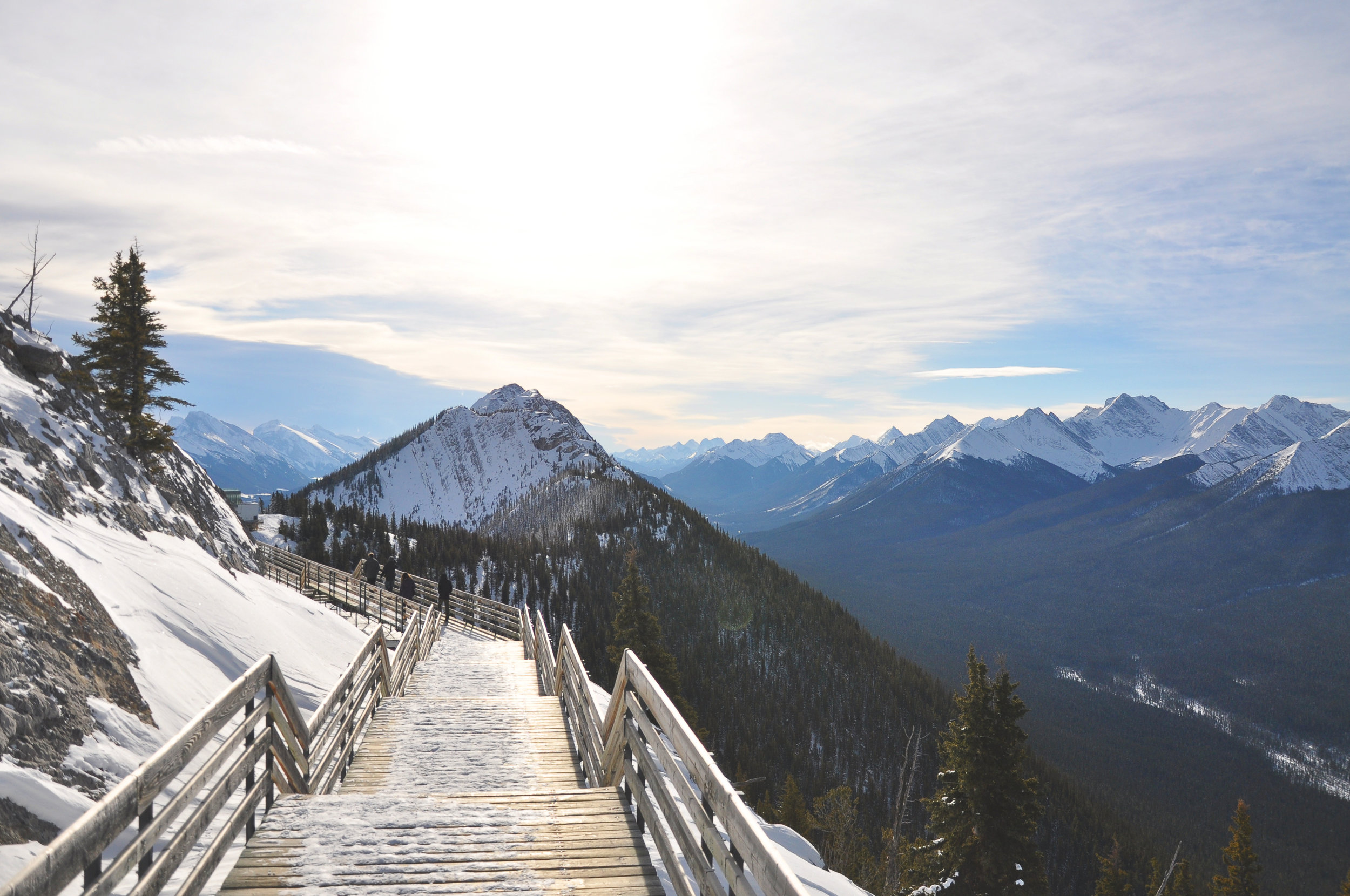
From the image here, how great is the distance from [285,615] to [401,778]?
9189 millimetres

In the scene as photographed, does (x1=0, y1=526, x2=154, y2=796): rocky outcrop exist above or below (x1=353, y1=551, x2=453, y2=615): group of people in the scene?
above

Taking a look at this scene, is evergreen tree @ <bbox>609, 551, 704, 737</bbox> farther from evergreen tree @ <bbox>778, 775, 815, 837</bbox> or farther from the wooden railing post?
the wooden railing post

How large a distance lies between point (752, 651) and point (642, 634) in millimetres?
81878

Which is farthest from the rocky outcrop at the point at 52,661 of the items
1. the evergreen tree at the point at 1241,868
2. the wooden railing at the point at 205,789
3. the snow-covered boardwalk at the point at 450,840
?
the evergreen tree at the point at 1241,868

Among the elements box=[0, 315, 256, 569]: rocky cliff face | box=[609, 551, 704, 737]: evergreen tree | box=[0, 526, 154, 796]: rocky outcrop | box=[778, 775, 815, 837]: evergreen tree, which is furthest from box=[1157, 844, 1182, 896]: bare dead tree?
box=[0, 315, 256, 569]: rocky cliff face

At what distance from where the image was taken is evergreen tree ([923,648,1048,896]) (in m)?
21.9

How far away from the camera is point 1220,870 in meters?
98.0

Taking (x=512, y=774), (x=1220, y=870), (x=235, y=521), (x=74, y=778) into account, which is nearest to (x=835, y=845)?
(x=235, y=521)

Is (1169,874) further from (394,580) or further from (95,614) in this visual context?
(95,614)

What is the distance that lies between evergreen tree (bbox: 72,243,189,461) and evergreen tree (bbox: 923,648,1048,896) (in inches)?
1100

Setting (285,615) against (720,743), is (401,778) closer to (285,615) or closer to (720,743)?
(285,615)

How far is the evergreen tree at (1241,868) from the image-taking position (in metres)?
38.2

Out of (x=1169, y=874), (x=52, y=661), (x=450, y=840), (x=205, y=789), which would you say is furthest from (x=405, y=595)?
(x=1169, y=874)

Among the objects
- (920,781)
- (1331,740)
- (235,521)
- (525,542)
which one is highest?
(235,521)
